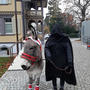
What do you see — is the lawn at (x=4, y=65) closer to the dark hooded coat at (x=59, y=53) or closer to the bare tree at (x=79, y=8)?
the dark hooded coat at (x=59, y=53)

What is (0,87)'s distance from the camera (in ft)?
19.1

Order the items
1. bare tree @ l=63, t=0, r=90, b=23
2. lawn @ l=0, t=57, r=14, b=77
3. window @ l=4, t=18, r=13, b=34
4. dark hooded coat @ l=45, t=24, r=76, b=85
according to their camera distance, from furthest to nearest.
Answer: bare tree @ l=63, t=0, r=90, b=23 < window @ l=4, t=18, r=13, b=34 < lawn @ l=0, t=57, r=14, b=77 < dark hooded coat @ l=45, t=24, r=76, b=85

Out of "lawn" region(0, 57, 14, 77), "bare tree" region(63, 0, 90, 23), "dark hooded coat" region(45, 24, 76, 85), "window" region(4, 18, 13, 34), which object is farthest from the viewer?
"bare tree" region(63, 0, 90, 23)

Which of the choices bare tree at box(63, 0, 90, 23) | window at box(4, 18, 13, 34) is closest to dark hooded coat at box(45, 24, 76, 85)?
window at box(4, 18, 13, 34)

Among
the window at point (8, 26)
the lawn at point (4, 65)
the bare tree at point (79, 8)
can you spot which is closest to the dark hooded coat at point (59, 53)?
the lawn at point (4, 65)

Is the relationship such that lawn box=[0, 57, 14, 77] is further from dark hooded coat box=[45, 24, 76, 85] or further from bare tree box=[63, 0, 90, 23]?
bare tree box=[63, 0, 90, 23]

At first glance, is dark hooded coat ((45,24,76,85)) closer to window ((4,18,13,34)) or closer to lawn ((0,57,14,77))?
lawn ((0,57,14,77))

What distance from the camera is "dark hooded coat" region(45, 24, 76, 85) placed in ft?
14.6

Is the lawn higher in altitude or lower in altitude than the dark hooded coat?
lower

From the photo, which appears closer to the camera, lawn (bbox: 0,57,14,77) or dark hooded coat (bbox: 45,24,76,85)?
dark hooded coat (bbox: 45,24,76,85)

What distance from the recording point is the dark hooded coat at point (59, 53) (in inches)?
176

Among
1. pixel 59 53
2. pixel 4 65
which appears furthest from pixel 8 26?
pixel 59 53

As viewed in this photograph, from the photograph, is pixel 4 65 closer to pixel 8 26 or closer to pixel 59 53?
pixel 59 53

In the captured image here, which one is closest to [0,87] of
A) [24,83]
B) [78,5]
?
[24,83]
